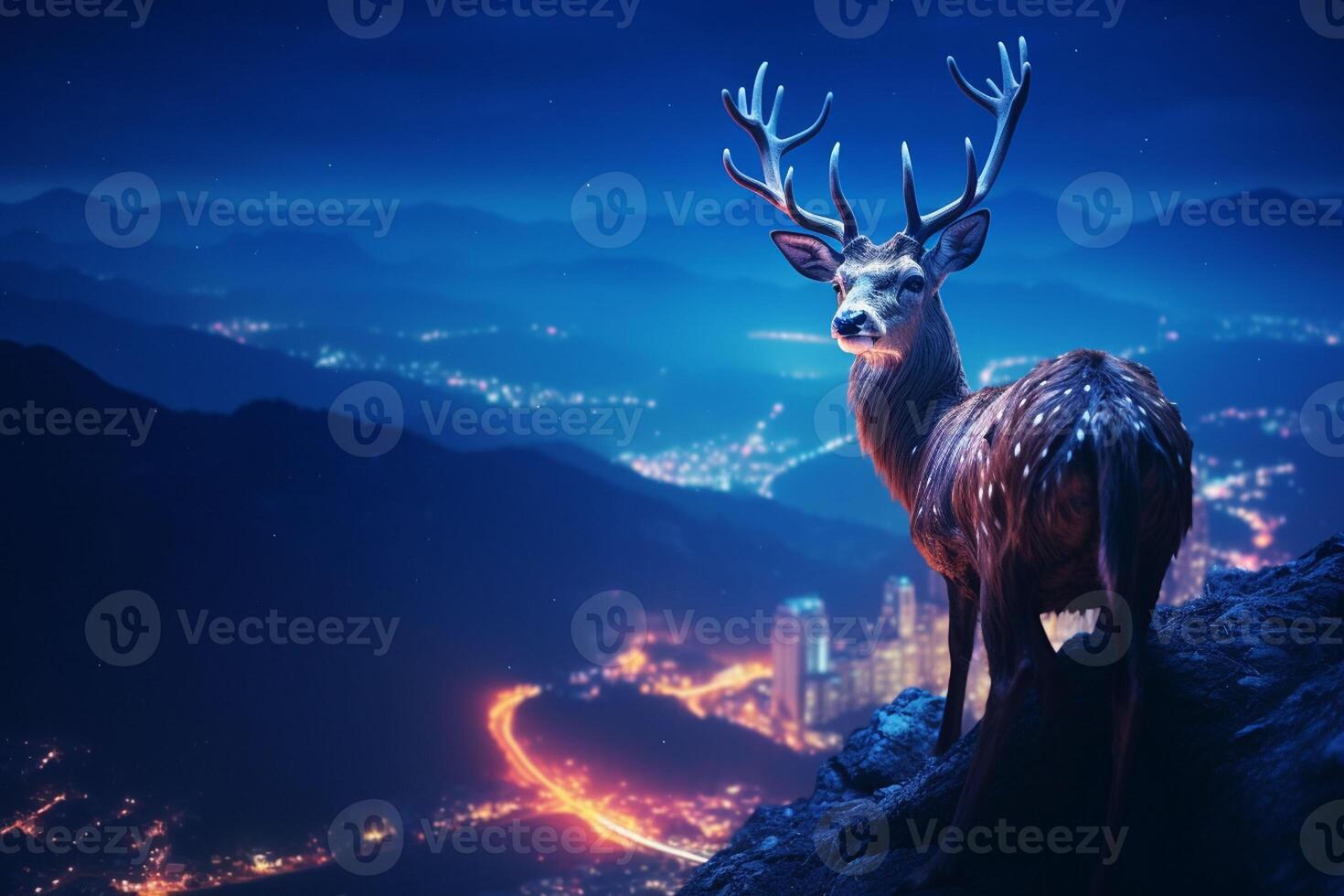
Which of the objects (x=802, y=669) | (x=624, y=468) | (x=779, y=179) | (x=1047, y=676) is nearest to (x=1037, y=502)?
(x=1047, y=676)

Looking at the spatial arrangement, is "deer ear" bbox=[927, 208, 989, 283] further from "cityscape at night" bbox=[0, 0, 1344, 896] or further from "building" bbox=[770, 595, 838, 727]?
"building" bbox=[770, 595, 838, 727]

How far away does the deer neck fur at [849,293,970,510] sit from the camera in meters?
4.25

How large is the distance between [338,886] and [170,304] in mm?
7894

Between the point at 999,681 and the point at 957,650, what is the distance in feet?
4.33

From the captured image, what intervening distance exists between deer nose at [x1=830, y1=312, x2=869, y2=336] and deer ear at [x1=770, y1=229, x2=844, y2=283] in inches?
33.1

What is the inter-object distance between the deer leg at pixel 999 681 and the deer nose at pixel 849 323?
134cm

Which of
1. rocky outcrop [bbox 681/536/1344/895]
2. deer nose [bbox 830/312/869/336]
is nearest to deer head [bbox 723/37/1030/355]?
deer nose [bbox 830/312/869/336]

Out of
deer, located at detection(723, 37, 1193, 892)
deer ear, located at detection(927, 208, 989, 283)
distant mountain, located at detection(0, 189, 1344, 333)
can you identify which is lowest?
deer, located at detection(723, 37, 1193, 892)

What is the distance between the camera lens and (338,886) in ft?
21.2

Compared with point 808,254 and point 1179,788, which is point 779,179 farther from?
point 1179,788

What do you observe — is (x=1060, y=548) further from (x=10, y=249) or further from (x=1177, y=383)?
(x=1177, y=383)

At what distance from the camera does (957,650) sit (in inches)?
168

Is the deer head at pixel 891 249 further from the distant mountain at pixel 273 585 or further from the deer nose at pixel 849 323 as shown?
the distant mountain at pixel 273 585

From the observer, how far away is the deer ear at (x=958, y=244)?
425cm
